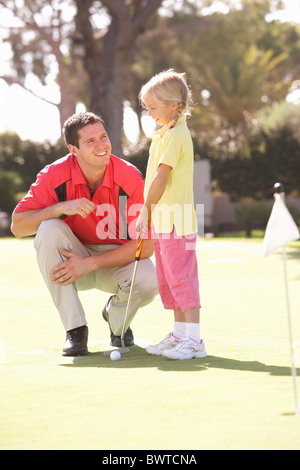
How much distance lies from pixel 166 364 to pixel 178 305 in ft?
1.36

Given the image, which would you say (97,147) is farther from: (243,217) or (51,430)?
(243,217)

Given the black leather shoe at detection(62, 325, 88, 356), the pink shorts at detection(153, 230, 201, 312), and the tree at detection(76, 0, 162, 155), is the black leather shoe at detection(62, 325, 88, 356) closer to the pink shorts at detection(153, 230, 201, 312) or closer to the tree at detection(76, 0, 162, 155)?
the pink shorts at detection(153, 230, 201, 312)

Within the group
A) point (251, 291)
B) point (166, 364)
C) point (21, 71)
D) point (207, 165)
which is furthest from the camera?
point (21, 71)

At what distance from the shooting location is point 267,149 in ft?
68.8

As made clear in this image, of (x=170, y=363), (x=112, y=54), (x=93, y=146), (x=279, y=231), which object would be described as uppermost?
(x=112, y=54)

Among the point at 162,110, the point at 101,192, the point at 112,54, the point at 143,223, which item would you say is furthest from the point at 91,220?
the point at 112,54

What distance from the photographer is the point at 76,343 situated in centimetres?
425

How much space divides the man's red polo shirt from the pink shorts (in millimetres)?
380

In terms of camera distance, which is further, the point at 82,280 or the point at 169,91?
the point at 82,280

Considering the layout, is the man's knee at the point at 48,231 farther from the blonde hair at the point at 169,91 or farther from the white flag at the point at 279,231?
the white flag at the point at 279,231

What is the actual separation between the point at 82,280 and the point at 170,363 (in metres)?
0.98

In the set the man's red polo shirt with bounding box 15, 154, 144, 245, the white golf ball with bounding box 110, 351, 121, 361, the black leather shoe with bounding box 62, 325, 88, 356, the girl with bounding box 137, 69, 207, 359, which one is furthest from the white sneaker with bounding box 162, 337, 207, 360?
the man's red polo shirt with bounding box 15, 154, 144, 245

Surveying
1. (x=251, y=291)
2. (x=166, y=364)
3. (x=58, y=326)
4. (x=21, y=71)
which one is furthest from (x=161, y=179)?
(x=21, y=71)

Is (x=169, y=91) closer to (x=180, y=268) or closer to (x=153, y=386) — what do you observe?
(x=180, y=268)
